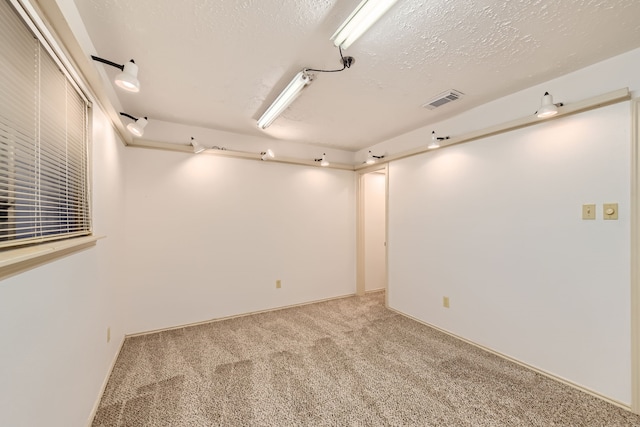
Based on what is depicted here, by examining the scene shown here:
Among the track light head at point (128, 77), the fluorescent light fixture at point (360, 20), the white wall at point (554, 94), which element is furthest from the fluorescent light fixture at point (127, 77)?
the white wall at point (554, 94)

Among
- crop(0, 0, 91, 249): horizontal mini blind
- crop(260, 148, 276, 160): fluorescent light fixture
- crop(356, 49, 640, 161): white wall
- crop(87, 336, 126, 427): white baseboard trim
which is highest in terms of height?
crop(356, 49, 640, 161): white wall

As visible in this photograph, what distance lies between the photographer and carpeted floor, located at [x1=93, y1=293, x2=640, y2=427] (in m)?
1.66

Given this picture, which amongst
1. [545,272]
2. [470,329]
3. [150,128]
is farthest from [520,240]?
[150,128]

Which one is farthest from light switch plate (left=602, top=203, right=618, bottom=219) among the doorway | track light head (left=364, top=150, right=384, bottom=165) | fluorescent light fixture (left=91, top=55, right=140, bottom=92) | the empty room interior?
fluorescent light fixture (left=91, top=55, right=140, bottom=92)

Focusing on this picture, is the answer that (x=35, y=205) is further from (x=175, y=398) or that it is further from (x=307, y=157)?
(x=307, y=157)

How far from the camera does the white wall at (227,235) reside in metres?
2.85

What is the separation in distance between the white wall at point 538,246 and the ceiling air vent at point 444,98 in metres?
0.55

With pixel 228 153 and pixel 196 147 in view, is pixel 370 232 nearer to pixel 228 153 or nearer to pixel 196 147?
pixel 228 153

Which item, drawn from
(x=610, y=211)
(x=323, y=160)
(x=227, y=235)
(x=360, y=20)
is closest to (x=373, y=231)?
(x=323, y=160)

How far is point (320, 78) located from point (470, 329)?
9.39 ft

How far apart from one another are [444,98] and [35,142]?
284 centimetres

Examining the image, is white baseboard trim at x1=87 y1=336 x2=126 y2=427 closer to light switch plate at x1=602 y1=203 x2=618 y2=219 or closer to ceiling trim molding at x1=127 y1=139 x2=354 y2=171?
ceiling trim molding at x1=127 y1=139 x2=354 y2=171

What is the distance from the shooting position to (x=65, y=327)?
50.4 inches

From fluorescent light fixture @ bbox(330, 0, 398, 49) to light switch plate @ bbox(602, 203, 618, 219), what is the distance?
206 cm
